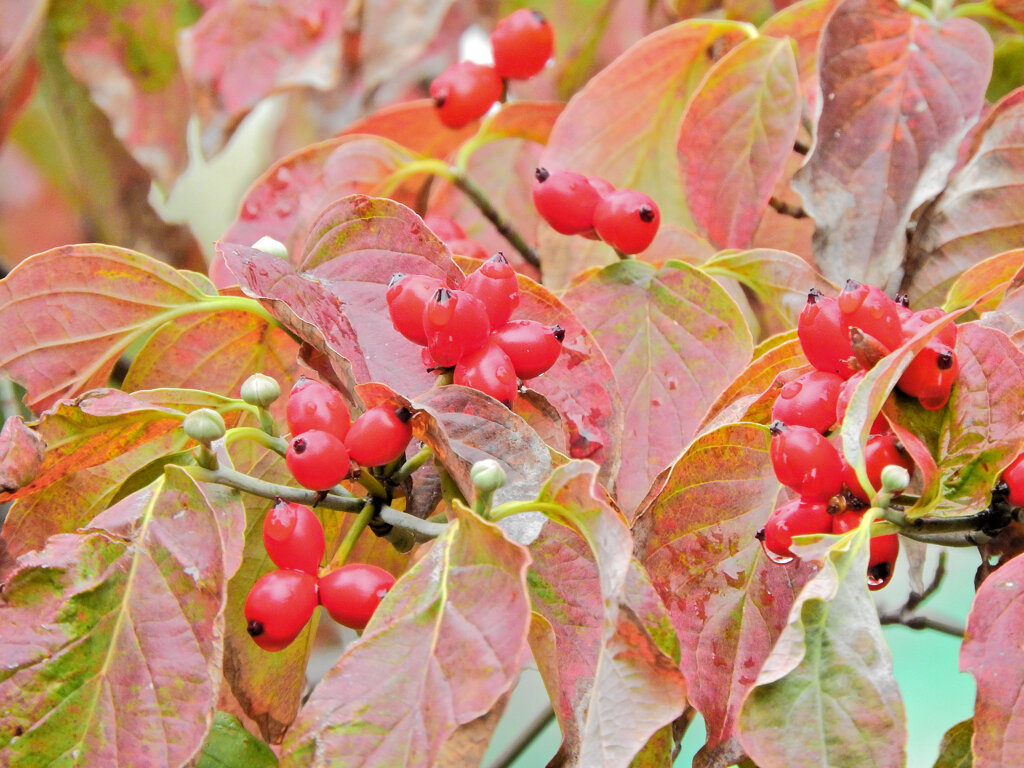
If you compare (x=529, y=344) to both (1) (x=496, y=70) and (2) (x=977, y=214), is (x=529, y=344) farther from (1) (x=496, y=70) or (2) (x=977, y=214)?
(1) (x=496, y=70)

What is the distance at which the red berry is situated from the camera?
0.69m

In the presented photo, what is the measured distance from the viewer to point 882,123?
798 mm

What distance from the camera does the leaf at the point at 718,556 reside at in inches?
21.1

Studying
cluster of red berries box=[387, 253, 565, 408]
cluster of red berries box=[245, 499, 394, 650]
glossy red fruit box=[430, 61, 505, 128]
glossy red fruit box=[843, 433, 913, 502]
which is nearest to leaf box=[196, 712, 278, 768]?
cluster of red berries box=[245, 499, 394, 650]

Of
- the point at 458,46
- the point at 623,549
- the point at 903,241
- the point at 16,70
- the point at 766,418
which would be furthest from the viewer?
the point at 458,46

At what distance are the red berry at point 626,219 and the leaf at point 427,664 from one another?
0.96ft

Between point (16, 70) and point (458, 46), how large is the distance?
1.76 feet

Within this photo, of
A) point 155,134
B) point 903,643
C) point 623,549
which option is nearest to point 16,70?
point 155,134

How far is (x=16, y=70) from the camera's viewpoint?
48.9 inches

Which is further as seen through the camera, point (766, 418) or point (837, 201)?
point (837, 201)

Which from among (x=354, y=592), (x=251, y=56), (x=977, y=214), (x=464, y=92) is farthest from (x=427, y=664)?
(x=251, y=56)

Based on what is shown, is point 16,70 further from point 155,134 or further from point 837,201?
point 837,201

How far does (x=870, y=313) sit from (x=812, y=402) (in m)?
0.05

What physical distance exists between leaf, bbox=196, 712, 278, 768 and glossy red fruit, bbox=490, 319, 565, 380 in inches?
10.1
